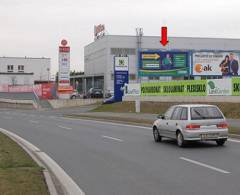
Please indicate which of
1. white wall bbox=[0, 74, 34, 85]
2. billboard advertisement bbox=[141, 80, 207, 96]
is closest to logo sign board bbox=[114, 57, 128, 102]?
billboard advertisement bbox=[141, 80, 207, 96]

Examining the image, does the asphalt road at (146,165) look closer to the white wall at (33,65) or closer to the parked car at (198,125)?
the parked car at (198,125)

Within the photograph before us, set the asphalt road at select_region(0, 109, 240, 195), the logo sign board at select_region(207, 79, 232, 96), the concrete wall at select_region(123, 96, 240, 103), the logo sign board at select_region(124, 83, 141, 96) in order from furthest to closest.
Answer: the logo sign board at select_region(124, 83, 141, 96), the logo sign board at select_region(207, 79, 232, 96), the concrete wall at select_region(123, 96, 240, 103), the asphalt road at select_region(0, 109, 240, 195)

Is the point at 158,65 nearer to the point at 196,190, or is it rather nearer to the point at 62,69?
the point at 62,69

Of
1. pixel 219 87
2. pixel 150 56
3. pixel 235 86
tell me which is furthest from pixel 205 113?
pixel 150 56

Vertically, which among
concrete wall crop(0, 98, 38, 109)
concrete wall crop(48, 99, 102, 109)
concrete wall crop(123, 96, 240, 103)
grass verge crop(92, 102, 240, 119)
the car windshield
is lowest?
concrete wall crop(0, 98, 38, 109)

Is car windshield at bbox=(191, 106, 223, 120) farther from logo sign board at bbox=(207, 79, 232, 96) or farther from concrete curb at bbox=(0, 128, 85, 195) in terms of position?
Result: logo sign board at bbox=(207, 79, 232, 96)

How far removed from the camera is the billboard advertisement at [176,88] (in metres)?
43.8

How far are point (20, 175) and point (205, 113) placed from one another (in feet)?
29.5

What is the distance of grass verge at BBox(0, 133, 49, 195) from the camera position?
9.81 meters

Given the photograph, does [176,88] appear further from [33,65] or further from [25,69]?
[33,65]

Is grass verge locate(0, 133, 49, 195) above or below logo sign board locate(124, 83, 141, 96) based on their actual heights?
below

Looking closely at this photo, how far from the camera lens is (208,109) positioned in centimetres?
1933

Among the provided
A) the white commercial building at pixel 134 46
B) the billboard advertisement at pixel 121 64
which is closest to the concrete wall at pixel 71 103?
the billboard advertisement at pixel 121 64

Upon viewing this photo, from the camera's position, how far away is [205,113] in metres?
19.1
